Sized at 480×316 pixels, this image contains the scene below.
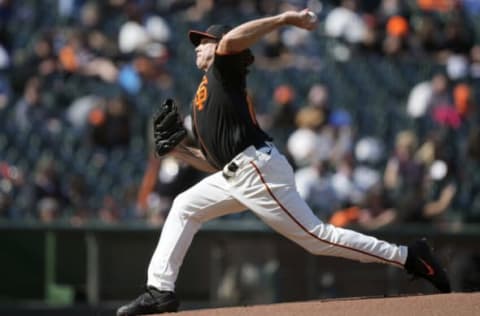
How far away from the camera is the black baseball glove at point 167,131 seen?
6.71m

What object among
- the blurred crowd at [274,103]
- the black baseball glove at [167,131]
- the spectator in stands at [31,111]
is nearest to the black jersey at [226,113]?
the black baseball glove at [167,131]

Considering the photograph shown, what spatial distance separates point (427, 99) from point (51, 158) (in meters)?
4.40

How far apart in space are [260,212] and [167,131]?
782 millimetres

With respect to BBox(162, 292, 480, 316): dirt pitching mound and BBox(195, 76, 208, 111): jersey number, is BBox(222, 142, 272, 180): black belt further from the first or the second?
BBox(162, 292, 480, 316): dirt pitching mound

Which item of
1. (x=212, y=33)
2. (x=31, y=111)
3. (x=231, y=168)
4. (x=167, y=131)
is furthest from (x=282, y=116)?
(x=231, y=168)

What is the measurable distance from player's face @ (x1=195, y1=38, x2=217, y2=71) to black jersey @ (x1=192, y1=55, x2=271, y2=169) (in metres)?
0.09

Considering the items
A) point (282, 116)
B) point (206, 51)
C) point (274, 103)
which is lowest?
point (282, 116)

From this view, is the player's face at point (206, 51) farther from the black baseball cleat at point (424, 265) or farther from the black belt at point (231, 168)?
the black baseball cleat at point (424, 265)

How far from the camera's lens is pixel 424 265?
6.66 meters

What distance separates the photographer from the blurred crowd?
1243 centimetres

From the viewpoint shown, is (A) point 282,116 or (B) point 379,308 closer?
(B) point 379,308

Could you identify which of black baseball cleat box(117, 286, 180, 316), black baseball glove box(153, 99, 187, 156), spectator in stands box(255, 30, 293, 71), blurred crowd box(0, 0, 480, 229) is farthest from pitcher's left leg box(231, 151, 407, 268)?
spectator in stands box(255, 30, 293, 71)

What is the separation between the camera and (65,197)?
→ 12.8m

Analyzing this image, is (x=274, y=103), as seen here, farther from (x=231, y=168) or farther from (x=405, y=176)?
(x=231, y=168)
